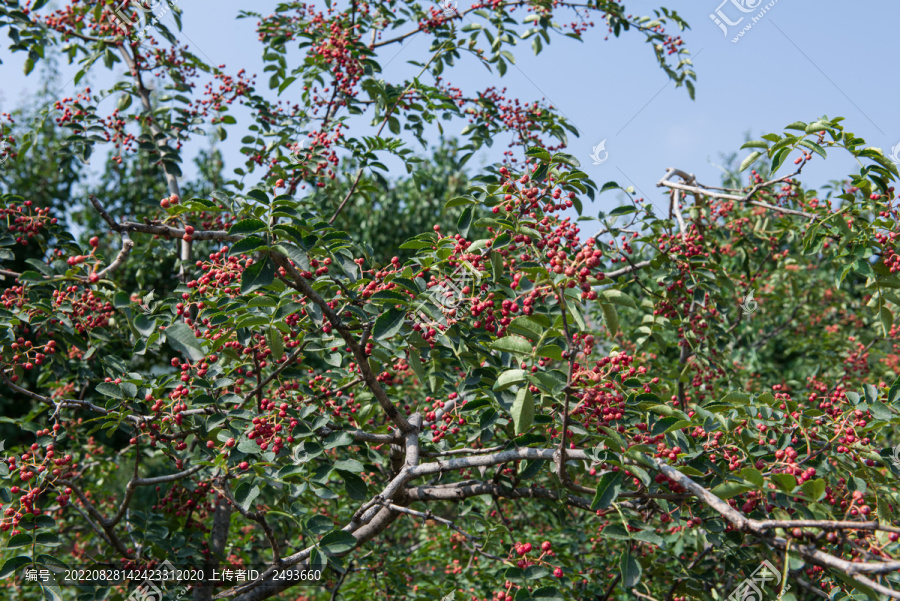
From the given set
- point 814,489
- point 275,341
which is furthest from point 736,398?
point 275,341

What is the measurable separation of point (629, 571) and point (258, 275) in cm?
139

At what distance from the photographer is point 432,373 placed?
100 inches

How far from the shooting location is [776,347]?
9727 millimetres

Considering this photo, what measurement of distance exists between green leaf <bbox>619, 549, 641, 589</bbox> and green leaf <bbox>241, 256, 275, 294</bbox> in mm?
1311

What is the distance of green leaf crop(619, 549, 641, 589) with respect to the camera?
1.81 metres

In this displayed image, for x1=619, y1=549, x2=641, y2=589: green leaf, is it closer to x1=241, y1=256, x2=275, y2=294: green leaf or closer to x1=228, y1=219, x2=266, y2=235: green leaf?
x1=241, y1=256, x2=275, y2=294: green leaf

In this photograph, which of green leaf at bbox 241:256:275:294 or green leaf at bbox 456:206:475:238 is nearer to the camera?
green leaf at bbox 241:256:275:294

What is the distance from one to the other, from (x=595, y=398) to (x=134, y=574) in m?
2.33

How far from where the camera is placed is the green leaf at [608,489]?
5.84 feet

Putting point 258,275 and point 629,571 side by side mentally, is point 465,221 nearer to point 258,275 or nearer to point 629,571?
point 258,275

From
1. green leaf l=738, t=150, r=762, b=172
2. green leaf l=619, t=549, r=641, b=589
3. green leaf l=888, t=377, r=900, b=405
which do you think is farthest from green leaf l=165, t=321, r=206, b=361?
green leaf l=738, t=150, r=762, b=172

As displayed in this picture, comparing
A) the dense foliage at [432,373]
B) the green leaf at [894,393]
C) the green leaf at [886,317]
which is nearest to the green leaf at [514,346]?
the dense foliage at [432,373]

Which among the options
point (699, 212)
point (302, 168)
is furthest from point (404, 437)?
point (699, 212)

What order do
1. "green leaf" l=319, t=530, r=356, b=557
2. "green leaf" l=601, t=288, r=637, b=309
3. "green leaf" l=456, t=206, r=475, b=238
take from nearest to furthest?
"green leaf" l=601, t=288, r=637, b=309, "green leaf" l=319, t=530, r=356, b=557, "green leaf" l=456, t=206, r=475, b=238
